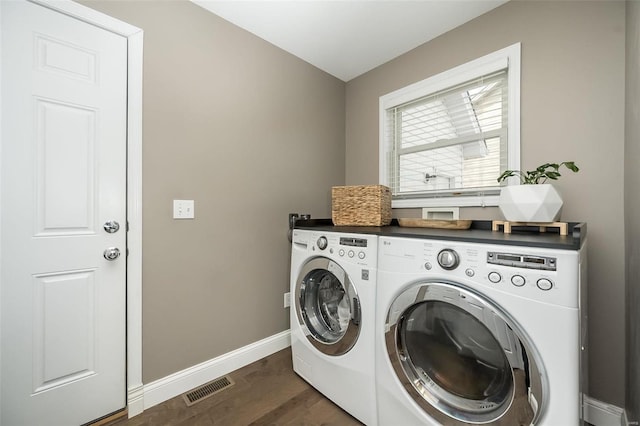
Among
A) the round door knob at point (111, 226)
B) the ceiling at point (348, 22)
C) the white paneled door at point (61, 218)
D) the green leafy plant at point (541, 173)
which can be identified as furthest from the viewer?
the ceiling at point (348, 22)

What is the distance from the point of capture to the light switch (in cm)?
158

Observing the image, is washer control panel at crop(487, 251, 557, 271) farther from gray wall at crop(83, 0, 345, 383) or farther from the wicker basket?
gray wall at crop(83, 0, 345, 383)

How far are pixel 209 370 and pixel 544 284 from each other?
71.9 inches

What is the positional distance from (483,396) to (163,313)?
164 cm

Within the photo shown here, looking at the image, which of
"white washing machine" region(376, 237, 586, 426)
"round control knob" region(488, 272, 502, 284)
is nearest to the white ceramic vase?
"white washing machine" region(376, 237, 586, 426)

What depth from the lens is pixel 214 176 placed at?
68.1 inches

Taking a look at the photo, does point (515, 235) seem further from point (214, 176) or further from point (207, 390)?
point (207, 390)

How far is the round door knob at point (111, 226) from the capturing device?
137 cm

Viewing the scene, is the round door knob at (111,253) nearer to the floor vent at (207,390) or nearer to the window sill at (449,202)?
the floor vent at (207,390)

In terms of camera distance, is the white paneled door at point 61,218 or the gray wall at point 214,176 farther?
the gray wall at point 214,176

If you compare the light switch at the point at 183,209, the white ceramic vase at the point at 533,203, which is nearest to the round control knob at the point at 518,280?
the white ceramic vase at the point at 533,203

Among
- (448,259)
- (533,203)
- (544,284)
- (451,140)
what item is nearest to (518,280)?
(544,284)

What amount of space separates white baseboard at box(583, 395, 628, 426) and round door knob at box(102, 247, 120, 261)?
243 cm

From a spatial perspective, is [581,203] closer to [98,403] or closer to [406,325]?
[406,325]
